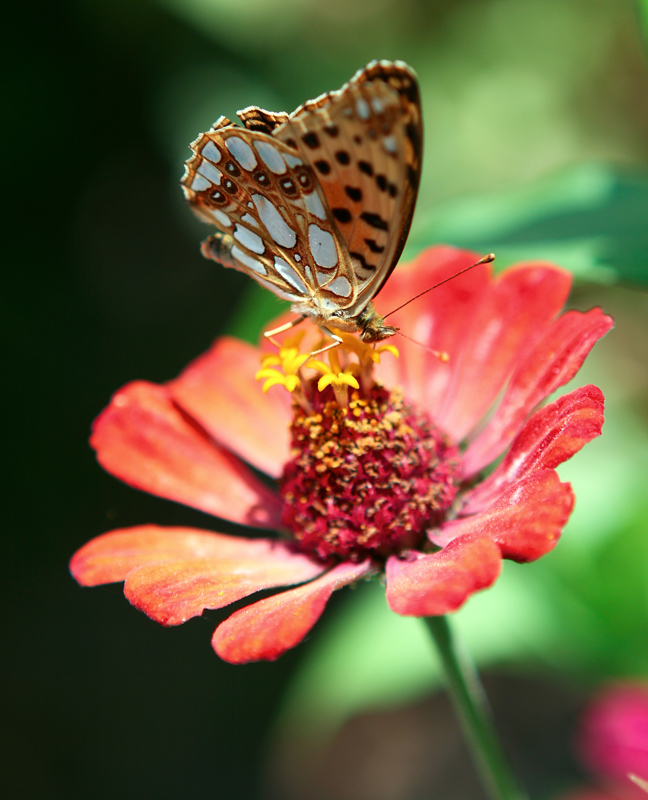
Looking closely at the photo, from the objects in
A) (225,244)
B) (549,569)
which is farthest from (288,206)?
(549,569)

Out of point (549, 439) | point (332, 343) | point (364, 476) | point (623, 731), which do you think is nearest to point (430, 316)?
point (332, 343)

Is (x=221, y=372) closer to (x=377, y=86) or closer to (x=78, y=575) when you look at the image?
(x=78, y=575)

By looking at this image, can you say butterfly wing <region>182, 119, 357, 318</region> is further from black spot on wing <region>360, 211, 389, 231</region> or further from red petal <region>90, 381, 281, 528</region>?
red petal <region>90, 381, 281, 528</region>

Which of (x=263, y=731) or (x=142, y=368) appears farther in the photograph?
(x=142, y=368)

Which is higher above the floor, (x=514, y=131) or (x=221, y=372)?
(x=514, y=131)

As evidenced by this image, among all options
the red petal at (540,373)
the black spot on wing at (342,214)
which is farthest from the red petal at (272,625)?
the black spot on wing at (342,214)

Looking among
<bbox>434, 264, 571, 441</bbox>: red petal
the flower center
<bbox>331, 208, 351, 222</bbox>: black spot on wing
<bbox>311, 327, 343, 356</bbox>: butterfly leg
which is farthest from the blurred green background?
<bbox>331, 208, 351, 222</bbox>: black spot on wing

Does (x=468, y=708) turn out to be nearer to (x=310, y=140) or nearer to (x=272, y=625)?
(x=272, y=625)

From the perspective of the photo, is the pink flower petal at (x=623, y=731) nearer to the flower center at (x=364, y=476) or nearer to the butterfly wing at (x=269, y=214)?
the flower center at (x=364, y=476)
